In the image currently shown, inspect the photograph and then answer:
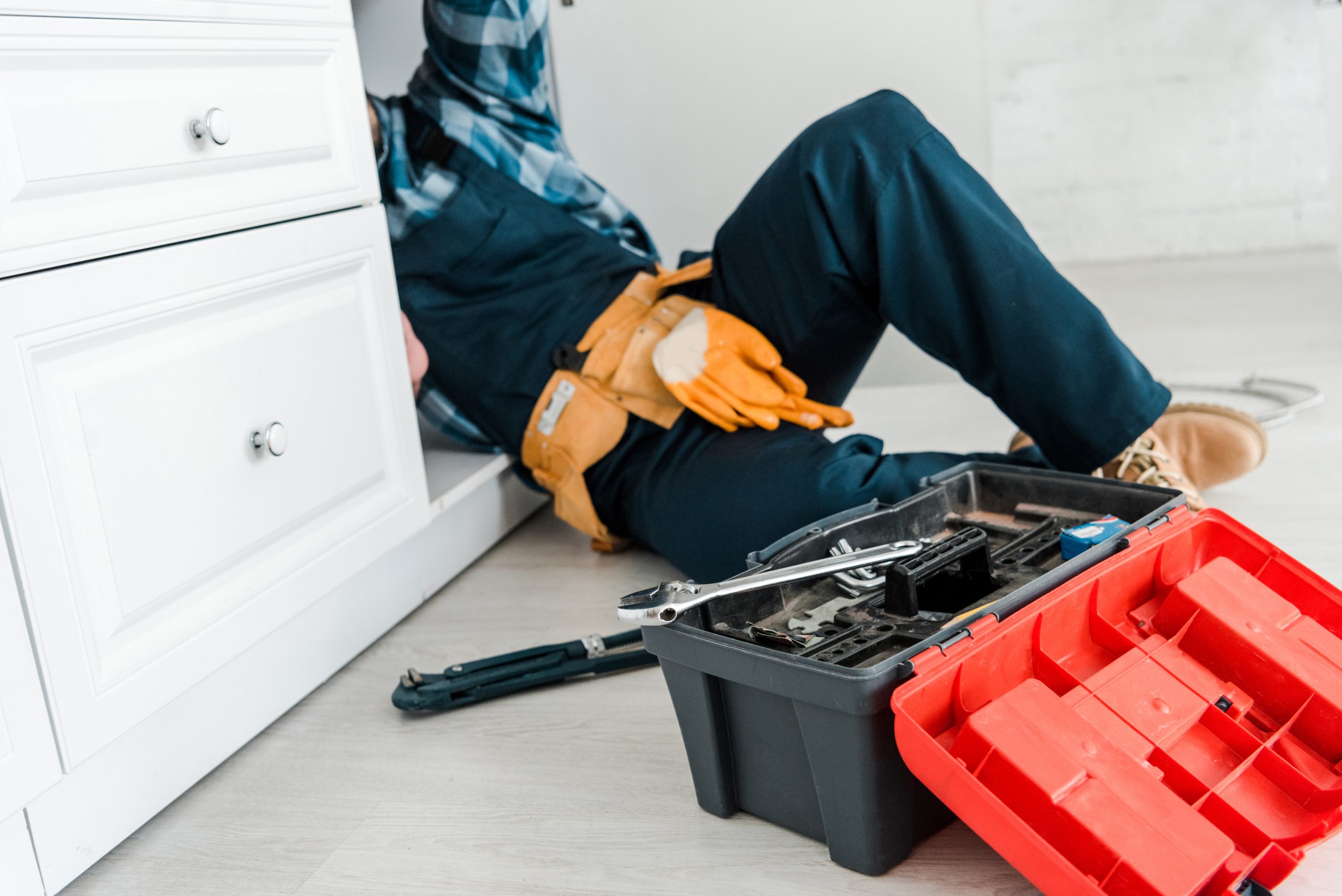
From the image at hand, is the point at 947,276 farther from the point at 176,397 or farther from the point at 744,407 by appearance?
the point at 176,397

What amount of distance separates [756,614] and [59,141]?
0.53 metres

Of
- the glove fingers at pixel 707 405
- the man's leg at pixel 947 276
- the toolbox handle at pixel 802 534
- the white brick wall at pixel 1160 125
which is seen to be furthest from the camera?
the white brick wall at pixel 1160 125

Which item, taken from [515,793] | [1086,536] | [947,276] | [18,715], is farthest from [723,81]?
[18,715]

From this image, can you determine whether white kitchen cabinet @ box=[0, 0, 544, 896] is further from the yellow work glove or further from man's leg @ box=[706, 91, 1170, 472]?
man's leg @ box=[706, 91, 1170, 472]

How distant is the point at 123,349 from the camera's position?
74 centimetres

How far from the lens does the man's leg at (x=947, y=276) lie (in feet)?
2.94

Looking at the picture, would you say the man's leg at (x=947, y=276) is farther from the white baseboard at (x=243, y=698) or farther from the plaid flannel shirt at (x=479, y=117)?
the white baseboard at (x=243, y=698)

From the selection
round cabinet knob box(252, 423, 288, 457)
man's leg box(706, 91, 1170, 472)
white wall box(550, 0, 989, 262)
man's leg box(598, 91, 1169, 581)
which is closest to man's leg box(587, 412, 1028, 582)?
man's leg box(598, 91, 1169, 581)

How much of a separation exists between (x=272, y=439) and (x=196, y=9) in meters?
0.31

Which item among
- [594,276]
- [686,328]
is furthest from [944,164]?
[594,276]

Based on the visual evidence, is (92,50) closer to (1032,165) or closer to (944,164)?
(944,164)

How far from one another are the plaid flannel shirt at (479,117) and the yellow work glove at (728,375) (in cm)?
25

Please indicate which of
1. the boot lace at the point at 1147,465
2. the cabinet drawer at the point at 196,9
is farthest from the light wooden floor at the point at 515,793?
the cabinet drawer at the point at 196,9

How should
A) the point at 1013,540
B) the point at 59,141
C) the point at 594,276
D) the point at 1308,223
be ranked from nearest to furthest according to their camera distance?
the point at 59,141 < the point at 1013,540 < the point at 594,276 < the point at 1308,223
